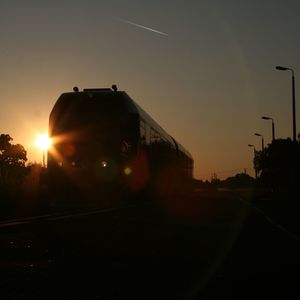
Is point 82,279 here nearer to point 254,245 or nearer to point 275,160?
point 254,245

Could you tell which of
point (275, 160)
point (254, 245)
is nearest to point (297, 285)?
point (254, 245)

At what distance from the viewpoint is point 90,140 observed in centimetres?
2820

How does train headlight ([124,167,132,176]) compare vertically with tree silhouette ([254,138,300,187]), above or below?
below

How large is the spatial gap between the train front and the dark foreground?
34.6 ft

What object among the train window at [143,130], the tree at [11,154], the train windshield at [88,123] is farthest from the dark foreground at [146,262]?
the tree at [11,154]

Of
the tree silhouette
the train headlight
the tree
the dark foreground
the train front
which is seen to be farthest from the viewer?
the tree

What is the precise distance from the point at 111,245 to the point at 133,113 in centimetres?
1629

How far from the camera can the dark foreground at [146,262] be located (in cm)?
762

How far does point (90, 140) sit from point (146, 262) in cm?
1821

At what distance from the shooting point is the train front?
91.4 feet

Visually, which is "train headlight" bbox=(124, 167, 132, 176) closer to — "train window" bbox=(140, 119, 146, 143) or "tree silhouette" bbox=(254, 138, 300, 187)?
"train window" bbox=(140, 119, 146, 143)

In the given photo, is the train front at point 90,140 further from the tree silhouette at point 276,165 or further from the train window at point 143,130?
the tree silhouette at point 276,165

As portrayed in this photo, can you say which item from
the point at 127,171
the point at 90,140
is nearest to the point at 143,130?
the point at 127,171

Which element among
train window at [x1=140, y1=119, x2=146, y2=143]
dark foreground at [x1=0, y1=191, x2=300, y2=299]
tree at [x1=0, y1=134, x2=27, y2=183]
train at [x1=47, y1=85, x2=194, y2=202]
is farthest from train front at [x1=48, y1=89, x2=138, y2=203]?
tree at [x1=0, y1=134, x2=27, y2=183]
